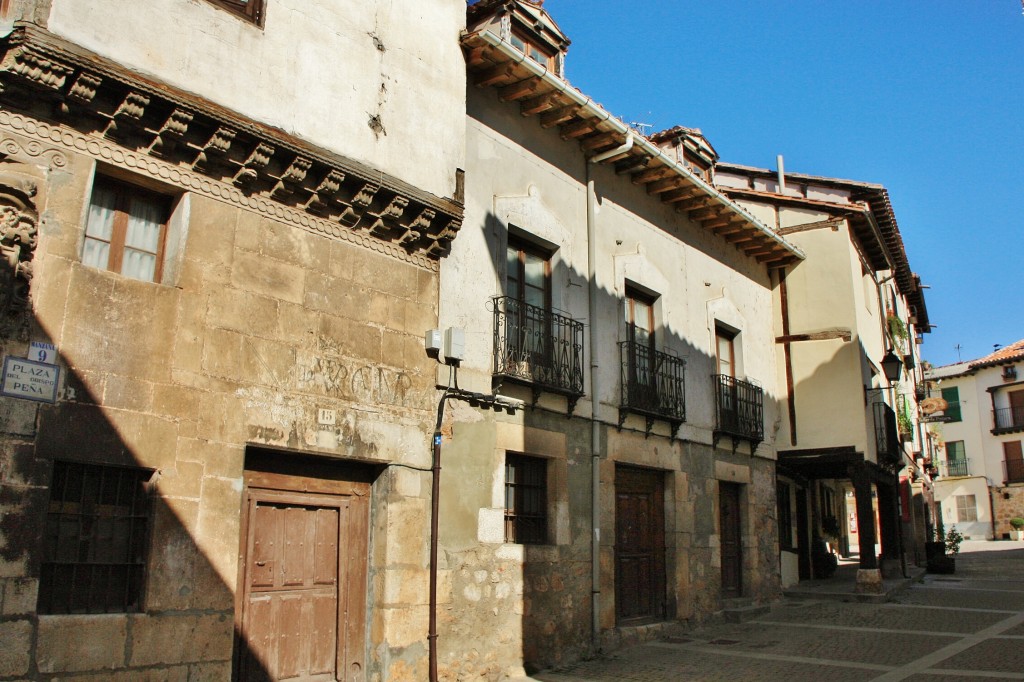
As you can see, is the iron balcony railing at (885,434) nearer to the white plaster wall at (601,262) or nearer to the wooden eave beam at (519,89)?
the white plaster wall at (601,262)

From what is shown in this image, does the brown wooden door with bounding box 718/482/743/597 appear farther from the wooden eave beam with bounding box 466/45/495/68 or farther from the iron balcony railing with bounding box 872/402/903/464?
the wooden eave beam with bounding box 466/45/495/68

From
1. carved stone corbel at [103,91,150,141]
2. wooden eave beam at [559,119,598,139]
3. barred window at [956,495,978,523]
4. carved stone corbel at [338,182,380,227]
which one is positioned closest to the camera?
carved stone corbel at [103,91,150,141]

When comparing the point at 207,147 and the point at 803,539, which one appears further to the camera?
the point at 803,539

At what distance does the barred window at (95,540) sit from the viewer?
19.5 ft

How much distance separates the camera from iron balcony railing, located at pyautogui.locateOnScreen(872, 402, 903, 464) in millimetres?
17484

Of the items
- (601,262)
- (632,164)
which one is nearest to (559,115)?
(632,164)

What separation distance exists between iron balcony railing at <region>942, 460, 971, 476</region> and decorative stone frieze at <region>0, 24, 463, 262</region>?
148ft

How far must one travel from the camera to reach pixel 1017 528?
41000 mm

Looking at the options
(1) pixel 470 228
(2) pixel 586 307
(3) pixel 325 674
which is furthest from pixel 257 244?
(2) pixel 586 307

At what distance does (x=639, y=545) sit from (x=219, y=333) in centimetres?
729

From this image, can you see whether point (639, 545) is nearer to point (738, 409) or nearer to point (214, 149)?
point (738, 409)

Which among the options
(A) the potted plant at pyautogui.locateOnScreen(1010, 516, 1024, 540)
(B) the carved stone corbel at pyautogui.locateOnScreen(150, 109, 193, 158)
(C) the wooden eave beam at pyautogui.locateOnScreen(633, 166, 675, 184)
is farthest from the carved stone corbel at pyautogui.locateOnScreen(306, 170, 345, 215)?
(A) the potted plant at pyautogui.locateOnScreen(1010, 516, 1024, 540)

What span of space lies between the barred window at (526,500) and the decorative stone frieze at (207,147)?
278 centimetres

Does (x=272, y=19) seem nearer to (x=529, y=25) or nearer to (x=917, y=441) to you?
(x=529, y=25)
